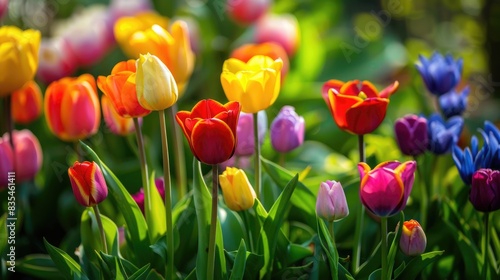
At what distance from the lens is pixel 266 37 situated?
1894 mm

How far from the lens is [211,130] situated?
0.89 m

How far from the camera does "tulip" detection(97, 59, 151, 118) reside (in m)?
0.99

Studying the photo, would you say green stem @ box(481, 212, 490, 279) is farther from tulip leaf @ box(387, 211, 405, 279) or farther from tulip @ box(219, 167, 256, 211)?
tulip @ box(219, 167, 256, 211)

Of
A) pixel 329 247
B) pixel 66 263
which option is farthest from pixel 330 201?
pixel 66 263

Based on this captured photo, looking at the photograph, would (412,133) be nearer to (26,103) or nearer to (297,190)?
(297,190)

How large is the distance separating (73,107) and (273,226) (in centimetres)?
44

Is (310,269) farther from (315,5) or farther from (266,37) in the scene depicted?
(315,5)

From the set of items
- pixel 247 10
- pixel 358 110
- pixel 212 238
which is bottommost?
pixel 247 10

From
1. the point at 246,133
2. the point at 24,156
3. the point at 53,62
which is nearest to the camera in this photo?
the point at 246,133

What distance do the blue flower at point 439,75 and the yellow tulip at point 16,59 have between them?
0.66 m

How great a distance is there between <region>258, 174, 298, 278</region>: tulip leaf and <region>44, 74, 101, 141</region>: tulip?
41 centimetres

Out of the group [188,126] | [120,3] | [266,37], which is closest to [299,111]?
[266,37]

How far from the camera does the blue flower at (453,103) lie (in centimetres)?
131

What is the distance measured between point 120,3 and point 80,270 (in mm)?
1131
